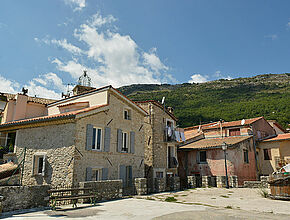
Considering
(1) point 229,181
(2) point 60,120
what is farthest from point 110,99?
(1) point 229,181

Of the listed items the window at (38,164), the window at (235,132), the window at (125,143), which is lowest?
the window at (38,164)

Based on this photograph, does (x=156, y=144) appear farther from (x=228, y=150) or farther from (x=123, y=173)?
(x=228, y=150)

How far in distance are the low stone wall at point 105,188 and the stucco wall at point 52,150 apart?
6.76 ft

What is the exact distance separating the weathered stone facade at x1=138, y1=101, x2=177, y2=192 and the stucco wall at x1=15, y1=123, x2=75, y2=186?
974 centimetres

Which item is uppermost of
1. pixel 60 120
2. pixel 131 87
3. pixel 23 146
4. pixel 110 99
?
pixel 131 87

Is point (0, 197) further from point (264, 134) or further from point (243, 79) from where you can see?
point (243, 79)

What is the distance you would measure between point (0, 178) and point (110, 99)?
879cm

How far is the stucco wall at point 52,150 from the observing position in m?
14.0

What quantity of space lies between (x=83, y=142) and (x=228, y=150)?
1640 cm

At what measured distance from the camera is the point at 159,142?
23.5 metres

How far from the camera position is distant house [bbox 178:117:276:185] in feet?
80.8

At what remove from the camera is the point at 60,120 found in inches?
579

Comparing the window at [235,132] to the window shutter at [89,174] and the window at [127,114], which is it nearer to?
the window at [127,114]

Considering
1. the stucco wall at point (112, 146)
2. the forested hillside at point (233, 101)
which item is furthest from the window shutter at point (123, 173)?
the forested hillside at point (233, 101)
